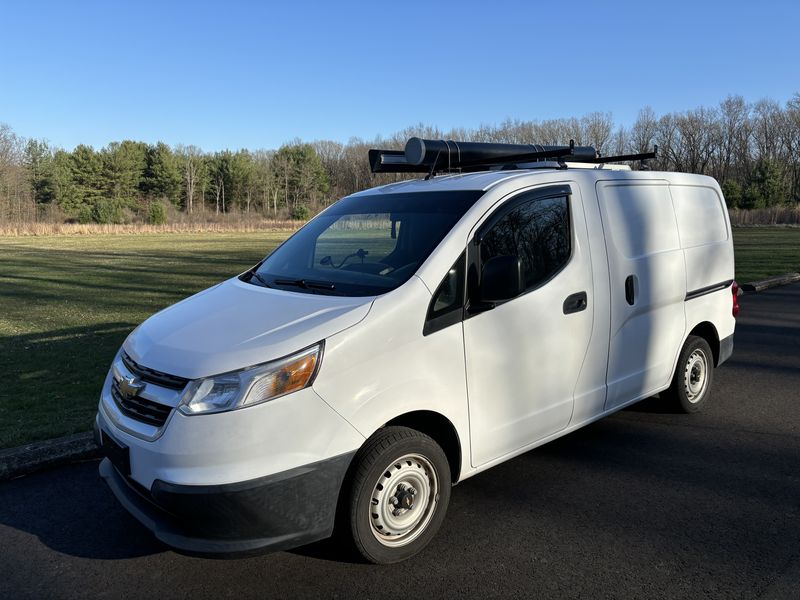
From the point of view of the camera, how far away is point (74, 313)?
11.8 m

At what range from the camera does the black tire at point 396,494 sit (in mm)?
3035

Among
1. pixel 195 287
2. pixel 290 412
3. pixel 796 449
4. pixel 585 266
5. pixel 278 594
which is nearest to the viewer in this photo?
pixel 290 412

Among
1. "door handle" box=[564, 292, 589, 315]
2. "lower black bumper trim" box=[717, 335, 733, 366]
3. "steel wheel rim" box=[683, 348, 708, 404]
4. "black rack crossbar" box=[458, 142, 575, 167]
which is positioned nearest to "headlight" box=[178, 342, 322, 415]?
"door handle" box=[564, 292, 589, 315]

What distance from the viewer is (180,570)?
3.25 meters

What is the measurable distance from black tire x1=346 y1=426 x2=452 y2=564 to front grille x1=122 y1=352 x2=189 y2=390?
90 centimetres

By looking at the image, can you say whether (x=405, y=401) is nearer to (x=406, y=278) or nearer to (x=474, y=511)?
(x=406, y=278)

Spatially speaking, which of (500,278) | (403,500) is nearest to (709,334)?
(500,278)

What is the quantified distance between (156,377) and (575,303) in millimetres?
2514

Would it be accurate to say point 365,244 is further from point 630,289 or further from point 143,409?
point 630,289

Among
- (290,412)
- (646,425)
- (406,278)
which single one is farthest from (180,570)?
(646,425)

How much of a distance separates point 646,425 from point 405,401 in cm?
303

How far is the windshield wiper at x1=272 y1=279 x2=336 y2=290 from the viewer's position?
3.58 meters

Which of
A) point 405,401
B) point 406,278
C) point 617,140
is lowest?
point 405,401

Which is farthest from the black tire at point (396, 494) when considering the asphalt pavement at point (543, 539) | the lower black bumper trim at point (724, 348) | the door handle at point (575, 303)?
the lower black bumper trim at point (724, 348)
